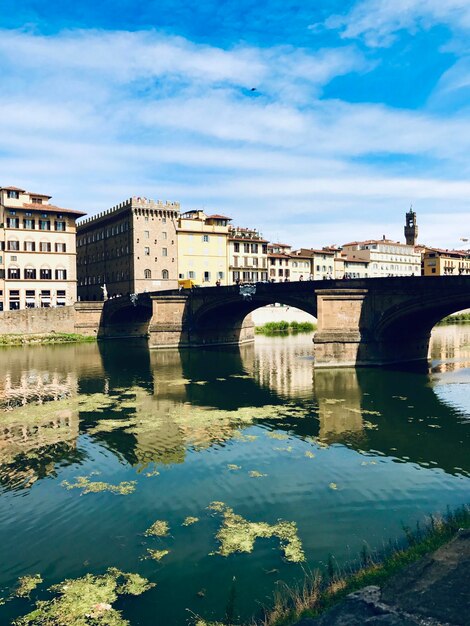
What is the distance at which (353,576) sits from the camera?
44.4 ft

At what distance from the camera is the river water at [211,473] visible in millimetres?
14953

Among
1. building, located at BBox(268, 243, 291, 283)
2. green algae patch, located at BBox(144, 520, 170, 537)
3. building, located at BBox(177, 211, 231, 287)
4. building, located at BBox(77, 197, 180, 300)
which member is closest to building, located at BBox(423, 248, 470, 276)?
building, located at BBox(268, 243, 291, 283)

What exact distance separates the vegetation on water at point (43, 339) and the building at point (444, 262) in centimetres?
11302

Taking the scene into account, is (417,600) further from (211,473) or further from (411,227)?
(411,227)

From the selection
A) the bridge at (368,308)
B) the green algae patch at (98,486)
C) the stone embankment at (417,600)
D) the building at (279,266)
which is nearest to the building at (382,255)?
the building at (279,266)

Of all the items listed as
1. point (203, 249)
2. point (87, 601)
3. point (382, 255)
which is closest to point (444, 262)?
point (382, 255)

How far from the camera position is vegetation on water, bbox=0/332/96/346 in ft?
281

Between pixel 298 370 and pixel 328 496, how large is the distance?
33823 mm

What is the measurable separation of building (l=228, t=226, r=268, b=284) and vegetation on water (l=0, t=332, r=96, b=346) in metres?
37.2

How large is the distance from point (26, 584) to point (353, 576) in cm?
843

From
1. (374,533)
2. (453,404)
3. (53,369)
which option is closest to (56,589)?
(374,533)

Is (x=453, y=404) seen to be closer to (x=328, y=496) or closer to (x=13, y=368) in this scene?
(x=328, y=496)

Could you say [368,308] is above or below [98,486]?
above

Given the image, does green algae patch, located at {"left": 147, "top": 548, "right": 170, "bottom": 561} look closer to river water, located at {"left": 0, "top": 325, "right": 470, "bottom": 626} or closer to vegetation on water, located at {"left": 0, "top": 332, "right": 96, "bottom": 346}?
river water, located at {"left": 0, "top": 325, "right": 470, "bottom": 626}
